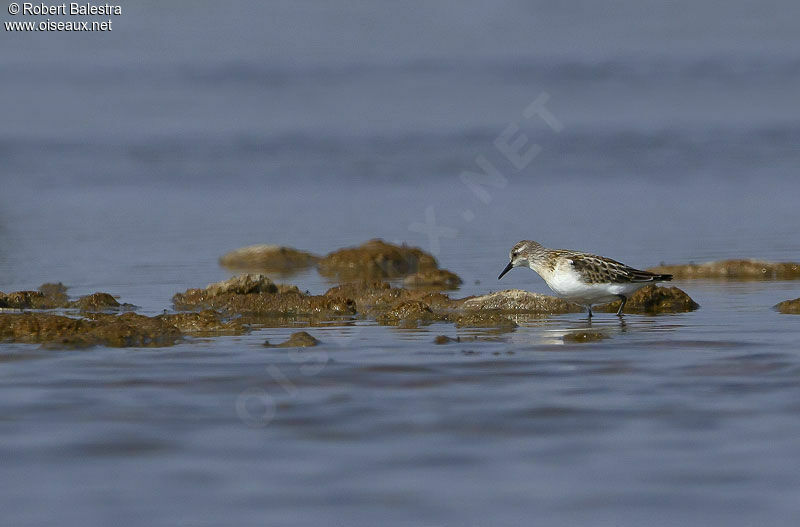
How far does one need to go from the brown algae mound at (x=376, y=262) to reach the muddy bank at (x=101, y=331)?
5815 millimetres

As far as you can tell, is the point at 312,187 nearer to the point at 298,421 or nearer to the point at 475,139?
the point at 475,139

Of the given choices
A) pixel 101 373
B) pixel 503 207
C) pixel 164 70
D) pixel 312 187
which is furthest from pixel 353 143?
pixel 101 373

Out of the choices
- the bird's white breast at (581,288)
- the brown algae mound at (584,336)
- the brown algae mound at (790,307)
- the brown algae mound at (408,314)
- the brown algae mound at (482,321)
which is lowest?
the brown algae mound at (584,336)

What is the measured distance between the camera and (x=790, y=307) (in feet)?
37.7

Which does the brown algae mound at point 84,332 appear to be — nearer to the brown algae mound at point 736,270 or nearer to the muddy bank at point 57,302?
the muddy bank at point 57,302

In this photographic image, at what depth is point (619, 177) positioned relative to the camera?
86.0ft

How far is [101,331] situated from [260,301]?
2653 millimetres

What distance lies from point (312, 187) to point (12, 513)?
67.2 ft

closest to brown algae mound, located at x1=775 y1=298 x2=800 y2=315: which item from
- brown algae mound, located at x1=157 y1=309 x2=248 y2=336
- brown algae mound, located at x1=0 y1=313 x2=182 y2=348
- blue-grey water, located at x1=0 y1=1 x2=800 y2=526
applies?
blue-grey water, located at x1=0 y1=1 x2=800 y2=526

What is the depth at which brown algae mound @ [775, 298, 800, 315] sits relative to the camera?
1142 centimetres

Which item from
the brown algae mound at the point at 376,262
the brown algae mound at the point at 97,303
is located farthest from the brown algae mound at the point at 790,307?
the brown algae mound at the point at 97,303

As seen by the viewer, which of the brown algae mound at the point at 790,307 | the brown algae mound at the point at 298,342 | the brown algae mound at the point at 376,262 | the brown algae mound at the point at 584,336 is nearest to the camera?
the brown algae mound at the point at 298,342

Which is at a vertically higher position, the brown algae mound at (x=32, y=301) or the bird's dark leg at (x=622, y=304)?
the brown algae mound at (x=32, y=301)

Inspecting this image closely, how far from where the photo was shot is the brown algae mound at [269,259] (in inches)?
667
